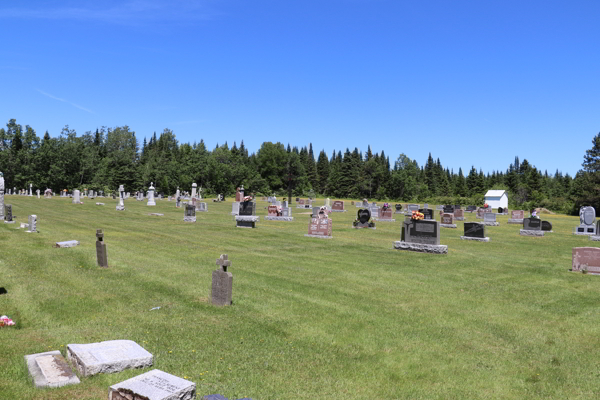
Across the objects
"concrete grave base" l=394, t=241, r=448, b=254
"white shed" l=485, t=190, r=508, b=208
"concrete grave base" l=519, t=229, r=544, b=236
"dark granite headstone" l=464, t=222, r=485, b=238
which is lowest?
"concrete grave base" l=394, t=241, r=448, b=254

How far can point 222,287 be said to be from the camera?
369 inches

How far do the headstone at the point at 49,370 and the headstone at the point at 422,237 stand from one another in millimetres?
15554

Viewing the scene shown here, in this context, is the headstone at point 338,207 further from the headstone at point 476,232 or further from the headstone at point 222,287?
the headstone at point 222,287

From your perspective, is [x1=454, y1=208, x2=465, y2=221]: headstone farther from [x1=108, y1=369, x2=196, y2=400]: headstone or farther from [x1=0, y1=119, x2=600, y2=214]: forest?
[x1=108, y1=369, x2=196, y2=400]: headstone

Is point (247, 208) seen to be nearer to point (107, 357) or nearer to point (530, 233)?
point (530, 233)

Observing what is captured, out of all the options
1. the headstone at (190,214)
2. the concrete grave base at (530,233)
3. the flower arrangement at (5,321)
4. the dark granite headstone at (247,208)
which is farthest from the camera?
the headstone at (190,214)

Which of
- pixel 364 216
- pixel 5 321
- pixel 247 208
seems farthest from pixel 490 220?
pixel 5 321

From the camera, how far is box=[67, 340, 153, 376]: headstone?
18.8ft

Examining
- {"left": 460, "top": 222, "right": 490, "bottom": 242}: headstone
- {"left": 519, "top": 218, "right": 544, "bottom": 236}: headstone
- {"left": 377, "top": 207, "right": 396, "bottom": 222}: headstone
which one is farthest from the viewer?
{"left": 377, "top": 207, "right": 396, "bottom": 222}: headstone

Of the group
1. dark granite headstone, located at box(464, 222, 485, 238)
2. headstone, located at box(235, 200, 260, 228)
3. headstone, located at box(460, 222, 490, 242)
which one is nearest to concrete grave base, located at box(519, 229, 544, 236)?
headstone, located at box(460, 222, 490, 242)

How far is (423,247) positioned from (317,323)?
1167 cm

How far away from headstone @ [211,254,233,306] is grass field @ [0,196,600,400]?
20 cm

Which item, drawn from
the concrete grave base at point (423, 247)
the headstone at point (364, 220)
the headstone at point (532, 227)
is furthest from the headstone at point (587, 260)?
the headstone at point (364, 220)

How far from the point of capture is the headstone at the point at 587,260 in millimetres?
14500
